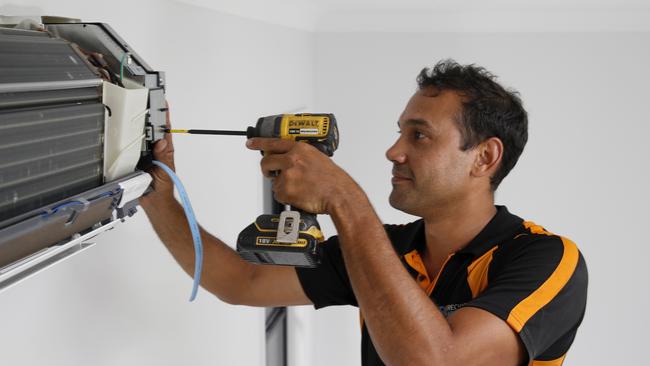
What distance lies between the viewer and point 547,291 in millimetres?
1298

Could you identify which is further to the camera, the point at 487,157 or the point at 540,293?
the point at 487,157

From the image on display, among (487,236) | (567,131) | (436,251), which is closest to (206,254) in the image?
(436,251)

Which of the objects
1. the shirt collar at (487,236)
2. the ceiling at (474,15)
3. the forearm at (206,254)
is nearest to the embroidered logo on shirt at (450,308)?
the shirt collar at (487,236)

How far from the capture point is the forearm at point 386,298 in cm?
111

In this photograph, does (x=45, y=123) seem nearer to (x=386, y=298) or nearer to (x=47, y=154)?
(x=47, y=154)

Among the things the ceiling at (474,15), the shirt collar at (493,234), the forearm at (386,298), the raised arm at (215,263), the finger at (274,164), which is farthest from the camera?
the ceiling at (474,15)

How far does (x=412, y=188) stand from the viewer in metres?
1.53

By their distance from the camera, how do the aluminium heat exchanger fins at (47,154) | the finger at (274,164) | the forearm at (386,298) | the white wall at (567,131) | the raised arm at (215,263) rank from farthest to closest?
Result: the white wall at (567,131) < the raised arm at (215,263) < the finger at (274,164) < the forearm at (386,298) < the aluminium heat exchanger fins at (47,154)

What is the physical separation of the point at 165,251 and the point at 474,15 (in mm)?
2708

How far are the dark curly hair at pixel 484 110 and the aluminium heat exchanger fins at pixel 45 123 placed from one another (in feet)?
3.02

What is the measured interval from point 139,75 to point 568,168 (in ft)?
10.7

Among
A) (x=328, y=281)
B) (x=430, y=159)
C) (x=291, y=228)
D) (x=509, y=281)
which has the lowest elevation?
(x=328, y=281)

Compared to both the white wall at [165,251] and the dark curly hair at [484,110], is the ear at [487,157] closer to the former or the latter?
the dark curly hair at [484,110]

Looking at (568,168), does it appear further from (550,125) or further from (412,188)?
(412,188)
